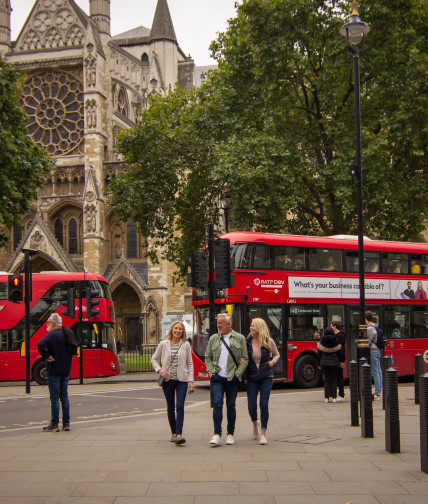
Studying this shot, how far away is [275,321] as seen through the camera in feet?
59.9

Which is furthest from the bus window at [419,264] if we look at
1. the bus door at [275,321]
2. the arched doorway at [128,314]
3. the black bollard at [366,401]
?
the arched doorway at [128,314]

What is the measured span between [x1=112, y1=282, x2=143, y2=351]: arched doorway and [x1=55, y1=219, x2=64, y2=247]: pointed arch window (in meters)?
5.16

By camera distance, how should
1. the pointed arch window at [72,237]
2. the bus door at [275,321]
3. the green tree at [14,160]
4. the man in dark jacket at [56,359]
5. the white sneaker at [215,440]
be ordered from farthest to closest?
1. the pointed arch window at [72,237]
2. the green tree at [14,160]
3. the bus door at [275,321]
4. the man in dark jacket at [56,359]
5. the white sneaker at [215,440]

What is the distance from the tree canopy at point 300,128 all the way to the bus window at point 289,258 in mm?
5415

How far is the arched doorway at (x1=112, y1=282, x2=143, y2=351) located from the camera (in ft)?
151

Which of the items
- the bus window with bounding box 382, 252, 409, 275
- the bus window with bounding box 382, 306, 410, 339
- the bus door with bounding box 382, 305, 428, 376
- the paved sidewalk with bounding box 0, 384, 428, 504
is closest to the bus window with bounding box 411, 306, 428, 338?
the bus door with bounding box 382, 305, 428, 376

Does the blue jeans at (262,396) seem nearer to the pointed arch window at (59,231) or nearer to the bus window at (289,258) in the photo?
the bus window at (289,258)

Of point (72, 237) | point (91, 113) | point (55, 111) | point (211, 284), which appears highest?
point (55, 111)

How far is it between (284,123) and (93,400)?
14328 mm

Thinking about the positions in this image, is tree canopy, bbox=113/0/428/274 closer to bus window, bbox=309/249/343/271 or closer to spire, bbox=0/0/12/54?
bus window, bbox=309/249/343/271

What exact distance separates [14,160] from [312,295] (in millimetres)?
10366

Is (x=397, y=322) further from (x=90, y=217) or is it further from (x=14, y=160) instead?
(x=90, y=217)

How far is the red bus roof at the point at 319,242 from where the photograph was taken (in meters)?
18.4

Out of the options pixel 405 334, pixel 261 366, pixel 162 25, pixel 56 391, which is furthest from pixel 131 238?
pixel 261 366
